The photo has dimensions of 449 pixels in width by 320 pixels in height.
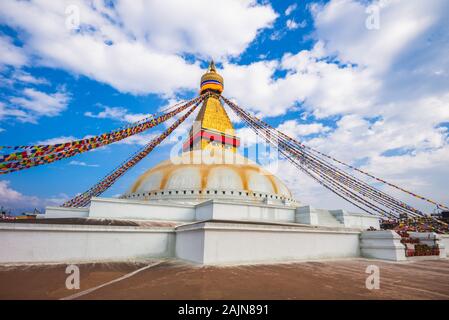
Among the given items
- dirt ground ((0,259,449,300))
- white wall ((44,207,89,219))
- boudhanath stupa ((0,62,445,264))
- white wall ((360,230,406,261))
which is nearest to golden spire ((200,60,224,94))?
boudhanath stupa ((0,62,445,264))

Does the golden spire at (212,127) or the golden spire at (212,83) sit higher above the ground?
the golden spire at (212,83)

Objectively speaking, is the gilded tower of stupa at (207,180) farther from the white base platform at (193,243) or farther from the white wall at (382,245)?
the white wall at (382,245)

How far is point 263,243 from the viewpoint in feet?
29.6

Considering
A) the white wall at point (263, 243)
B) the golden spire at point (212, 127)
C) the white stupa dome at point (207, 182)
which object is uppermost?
the golden spire at point (212, 127)

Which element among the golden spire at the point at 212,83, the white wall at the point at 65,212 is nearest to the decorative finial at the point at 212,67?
the golden spire at the point at 212,83

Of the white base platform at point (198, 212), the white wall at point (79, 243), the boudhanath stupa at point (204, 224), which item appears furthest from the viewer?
the white base platform at point (198, 212)

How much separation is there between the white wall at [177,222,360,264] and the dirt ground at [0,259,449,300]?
1.03 m

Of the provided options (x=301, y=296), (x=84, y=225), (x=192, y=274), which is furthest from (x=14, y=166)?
(x=301, y=296)

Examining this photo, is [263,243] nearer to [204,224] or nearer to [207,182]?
[204,224]

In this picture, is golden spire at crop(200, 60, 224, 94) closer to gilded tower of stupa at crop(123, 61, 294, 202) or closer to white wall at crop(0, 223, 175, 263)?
gilded tower of stupa at crop(123, 61, 294, 202)

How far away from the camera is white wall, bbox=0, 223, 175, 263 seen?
26.0 ft

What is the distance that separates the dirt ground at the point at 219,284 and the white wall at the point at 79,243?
3.48 ft

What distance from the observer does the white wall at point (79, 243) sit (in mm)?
7926
